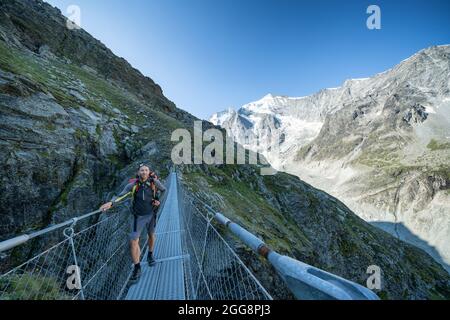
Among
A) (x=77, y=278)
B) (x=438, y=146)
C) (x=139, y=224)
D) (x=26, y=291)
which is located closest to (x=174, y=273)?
(x=139, y=224)

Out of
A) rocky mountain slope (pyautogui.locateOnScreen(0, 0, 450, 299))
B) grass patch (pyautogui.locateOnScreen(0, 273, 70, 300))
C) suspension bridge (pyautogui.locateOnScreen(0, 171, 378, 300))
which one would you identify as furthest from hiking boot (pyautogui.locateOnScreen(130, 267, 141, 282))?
rocky mountain slope (pyautogui.locateOnScreen(0, 0, 450, 299))

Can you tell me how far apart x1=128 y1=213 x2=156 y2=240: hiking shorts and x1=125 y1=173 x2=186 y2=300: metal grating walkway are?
111 cm

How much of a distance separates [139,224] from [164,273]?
154cm

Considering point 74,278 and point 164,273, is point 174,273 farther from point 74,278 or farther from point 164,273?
point 74,278

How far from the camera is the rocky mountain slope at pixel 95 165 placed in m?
14.1

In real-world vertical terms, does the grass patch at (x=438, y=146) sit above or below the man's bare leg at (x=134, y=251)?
above

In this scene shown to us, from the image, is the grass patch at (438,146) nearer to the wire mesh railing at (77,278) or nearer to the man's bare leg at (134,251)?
the wire mesh railing at (77,278)

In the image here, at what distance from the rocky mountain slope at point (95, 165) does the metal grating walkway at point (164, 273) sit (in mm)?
3060

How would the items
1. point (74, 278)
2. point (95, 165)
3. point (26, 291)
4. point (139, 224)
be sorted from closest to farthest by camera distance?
point (26, 291), point (139, 224), point (74, 278), point (95, 165)

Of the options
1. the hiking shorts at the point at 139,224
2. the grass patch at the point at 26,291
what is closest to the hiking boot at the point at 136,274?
the hiking shorts at the point at 139,224

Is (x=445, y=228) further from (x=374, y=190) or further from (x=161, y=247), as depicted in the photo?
(x=161, y=247)

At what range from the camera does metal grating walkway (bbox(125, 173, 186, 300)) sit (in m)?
6.12

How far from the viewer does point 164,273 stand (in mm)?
7238

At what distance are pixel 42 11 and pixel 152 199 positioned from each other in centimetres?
6374
